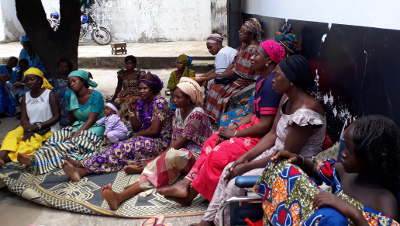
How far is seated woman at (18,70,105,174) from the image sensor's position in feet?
14.3

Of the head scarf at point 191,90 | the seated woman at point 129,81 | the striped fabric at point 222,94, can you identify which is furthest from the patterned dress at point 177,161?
the seated woman at point 129,81

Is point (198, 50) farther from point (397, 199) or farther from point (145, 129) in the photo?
point (397, 199)

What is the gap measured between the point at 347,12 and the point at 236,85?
2.73 metres

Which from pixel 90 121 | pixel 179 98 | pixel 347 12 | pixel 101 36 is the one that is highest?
pixel 347 12

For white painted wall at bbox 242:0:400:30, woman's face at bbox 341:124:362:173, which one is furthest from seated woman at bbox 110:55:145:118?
woman's face at bbox 341:124:362:173

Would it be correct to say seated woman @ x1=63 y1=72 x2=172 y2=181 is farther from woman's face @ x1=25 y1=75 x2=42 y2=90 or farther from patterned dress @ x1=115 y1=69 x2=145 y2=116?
patterned dress @ x1=115 y1=69 x2=145 y2=116

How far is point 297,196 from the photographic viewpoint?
6.68 feet

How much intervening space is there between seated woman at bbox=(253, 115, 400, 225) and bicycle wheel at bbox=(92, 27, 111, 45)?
14.2 m

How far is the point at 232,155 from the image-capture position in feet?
10.3

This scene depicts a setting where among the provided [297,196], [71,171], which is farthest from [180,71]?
[297,196]

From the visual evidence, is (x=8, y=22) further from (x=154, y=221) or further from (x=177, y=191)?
(x=154, y=221)

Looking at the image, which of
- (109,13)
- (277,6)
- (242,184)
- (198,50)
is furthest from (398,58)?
(109,13)

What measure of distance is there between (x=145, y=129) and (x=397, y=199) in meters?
2.93

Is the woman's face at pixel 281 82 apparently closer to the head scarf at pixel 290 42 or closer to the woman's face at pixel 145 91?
the head scarf at pixel 290 42
